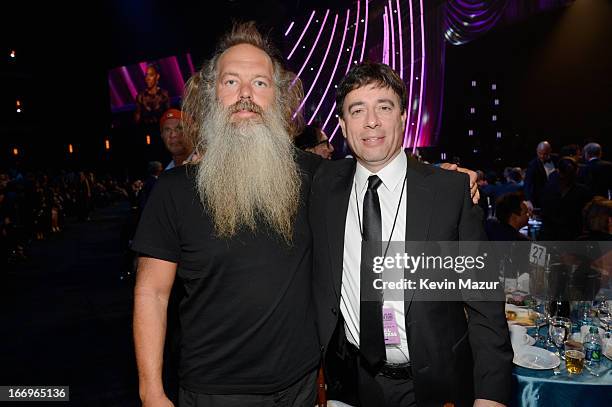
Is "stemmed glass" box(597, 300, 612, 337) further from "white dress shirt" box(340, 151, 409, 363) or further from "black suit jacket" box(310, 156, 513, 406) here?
"white dress shirt" box(340, 151, 409, 363)

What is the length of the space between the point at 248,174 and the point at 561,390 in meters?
1.73

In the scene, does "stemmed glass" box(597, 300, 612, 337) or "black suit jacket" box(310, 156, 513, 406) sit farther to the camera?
"stemmed glass" box(597, 300, 612, 337)

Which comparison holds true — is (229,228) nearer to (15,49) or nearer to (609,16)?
(609,16)

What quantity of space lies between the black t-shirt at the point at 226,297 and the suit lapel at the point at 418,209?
1.53 ft

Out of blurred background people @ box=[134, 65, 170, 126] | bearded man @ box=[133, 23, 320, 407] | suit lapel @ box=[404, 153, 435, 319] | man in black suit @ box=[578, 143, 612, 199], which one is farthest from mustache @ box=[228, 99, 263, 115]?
blurred background people @ box=[134, 65, 170, 126]

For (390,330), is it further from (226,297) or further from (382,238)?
(226,297)

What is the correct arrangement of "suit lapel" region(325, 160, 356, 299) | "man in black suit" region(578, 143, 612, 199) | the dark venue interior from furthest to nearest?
"man in black suit" region(578, 143, 612, 199) → the dark venue interior → "suit lapel" region(325, 160, 356, 299)

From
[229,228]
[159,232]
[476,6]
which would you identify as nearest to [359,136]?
[229,228]

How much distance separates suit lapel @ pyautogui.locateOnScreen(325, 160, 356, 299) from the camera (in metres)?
1.68

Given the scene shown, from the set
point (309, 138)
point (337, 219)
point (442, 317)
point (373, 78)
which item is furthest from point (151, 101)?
point (442, 317)

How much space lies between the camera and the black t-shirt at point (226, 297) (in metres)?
1.54

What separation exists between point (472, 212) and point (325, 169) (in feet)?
2.14

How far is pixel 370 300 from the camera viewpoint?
5.38 ft

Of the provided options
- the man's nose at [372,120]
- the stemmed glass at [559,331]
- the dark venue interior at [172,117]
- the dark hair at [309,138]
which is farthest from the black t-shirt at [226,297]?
the dark hair at [309,138]
